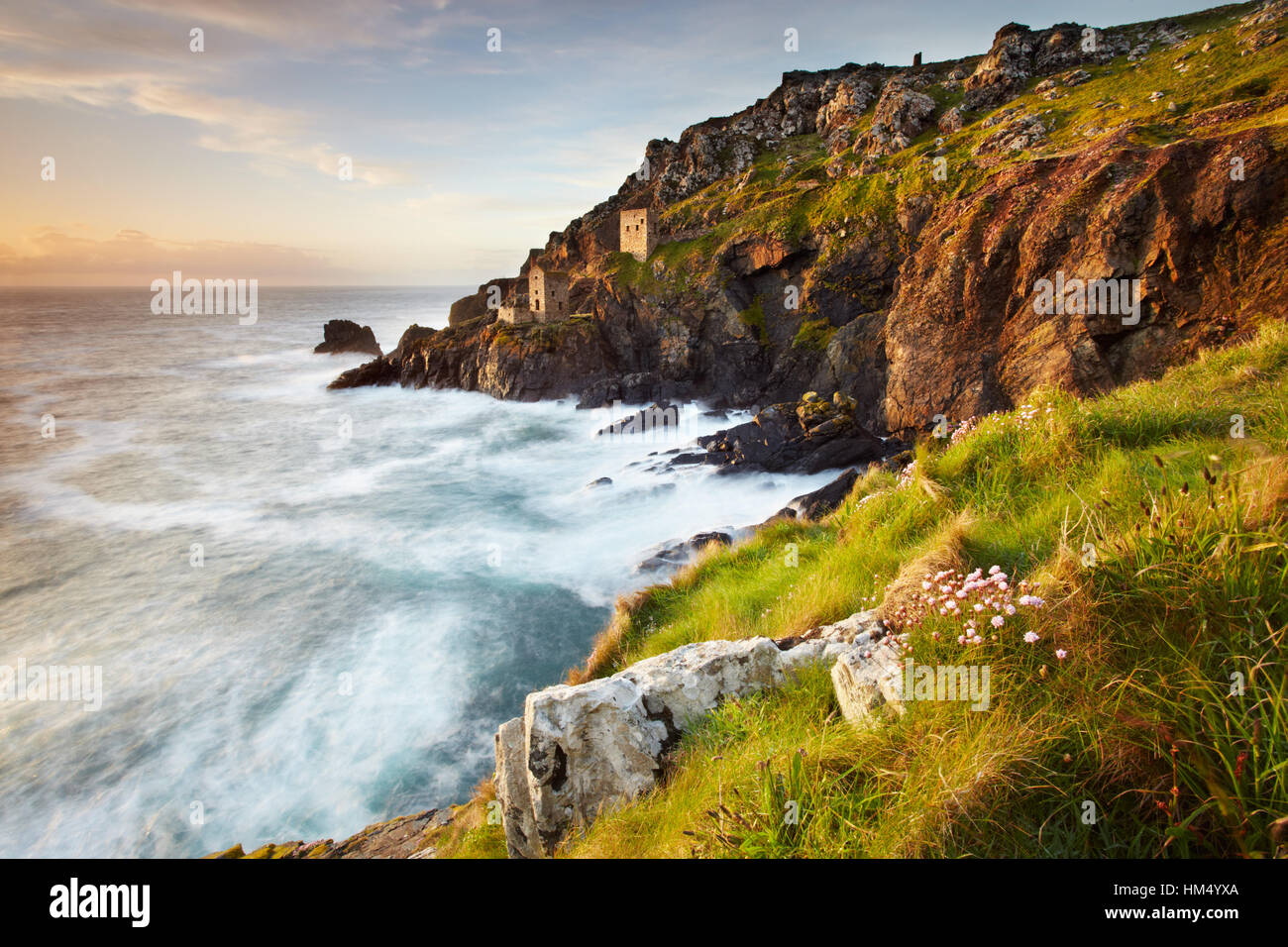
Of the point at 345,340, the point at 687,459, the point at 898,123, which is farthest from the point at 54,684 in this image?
the point at 345,340

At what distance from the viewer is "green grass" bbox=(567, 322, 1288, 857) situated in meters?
2.16

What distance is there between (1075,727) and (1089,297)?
2713 centimetres

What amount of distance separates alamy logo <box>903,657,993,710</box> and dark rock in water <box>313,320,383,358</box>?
77148 mm

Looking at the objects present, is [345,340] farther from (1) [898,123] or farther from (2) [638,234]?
(1) [898,123]

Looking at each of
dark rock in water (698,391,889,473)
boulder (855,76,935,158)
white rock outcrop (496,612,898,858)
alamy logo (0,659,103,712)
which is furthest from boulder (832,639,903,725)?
boulder (855,76,935,158)

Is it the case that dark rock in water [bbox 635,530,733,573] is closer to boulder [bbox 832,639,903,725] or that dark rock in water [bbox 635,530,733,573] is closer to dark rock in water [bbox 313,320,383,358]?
boulder [bbox 832,639,903,725]

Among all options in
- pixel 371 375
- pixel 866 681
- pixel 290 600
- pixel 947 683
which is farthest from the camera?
pixel 371 375

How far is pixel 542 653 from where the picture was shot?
13.8 m

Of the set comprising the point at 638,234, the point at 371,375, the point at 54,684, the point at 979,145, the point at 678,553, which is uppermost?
the point at 979,145

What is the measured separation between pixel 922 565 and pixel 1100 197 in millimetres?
27322

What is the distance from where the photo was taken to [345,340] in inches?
2813

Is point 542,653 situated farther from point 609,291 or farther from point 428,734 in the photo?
point 609,291
